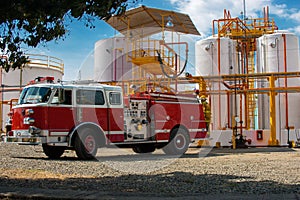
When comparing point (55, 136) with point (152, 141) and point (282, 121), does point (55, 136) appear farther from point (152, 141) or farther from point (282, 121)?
point (282, 121)

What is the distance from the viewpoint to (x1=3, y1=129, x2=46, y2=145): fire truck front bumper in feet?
42.7

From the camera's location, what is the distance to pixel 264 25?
27.1 meters

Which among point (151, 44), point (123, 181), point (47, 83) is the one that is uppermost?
point (151, 44)

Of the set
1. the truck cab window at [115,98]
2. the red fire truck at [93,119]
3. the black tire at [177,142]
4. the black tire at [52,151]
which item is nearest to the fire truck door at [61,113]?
the red fire truck at [93,119]

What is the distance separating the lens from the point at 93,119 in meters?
14.3

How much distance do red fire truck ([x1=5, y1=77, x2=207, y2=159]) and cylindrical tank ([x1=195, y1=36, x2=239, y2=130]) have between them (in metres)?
6.73

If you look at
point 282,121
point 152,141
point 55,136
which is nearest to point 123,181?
point 55,136

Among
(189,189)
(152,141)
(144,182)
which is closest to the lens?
(189,189)

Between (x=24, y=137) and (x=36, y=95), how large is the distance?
55.8 inches

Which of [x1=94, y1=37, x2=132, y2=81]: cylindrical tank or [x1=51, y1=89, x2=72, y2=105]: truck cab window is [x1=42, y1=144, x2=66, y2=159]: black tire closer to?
[x1=51, y1=89, x2=72, y2=105]: truck cab window

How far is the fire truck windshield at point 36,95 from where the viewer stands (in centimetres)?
1352

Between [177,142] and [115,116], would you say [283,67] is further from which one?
[115,116]

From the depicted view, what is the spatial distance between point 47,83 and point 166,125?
5.17m

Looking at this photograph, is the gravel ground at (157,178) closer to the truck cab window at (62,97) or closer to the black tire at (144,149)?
the truck cab window at (62,97)
